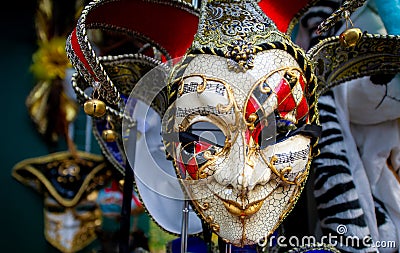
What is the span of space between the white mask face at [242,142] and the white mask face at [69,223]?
1058 mm

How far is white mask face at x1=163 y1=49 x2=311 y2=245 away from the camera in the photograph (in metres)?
0.72

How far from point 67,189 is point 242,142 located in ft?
3.75

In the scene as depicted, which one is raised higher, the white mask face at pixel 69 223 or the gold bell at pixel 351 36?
the gold bell at pixel 351 36

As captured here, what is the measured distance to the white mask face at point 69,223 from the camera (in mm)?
1723

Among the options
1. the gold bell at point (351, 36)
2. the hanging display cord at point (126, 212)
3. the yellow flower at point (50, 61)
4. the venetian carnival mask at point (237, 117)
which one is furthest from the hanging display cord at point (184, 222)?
the yellow flower at point (50, 61)

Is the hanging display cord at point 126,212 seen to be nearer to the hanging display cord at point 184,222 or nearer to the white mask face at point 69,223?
the hanging display cord at point 184,222

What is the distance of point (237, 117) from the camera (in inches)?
28.7

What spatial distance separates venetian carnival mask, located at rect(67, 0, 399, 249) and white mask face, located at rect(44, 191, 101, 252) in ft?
3.31

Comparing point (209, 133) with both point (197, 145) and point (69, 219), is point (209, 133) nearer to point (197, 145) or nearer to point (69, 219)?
point (197, 145)

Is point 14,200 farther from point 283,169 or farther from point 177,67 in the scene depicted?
point 283,169

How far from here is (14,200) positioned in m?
1.74

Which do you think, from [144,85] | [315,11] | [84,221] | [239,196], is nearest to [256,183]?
[239,196]

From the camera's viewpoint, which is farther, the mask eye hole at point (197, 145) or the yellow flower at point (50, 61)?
the yellow flower at point (50, 61)

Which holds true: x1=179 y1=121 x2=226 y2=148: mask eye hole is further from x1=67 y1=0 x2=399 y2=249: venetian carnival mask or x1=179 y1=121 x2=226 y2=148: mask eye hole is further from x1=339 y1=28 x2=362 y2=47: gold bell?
x1=339 y1=28 x2=362 y2=47: gold bell
